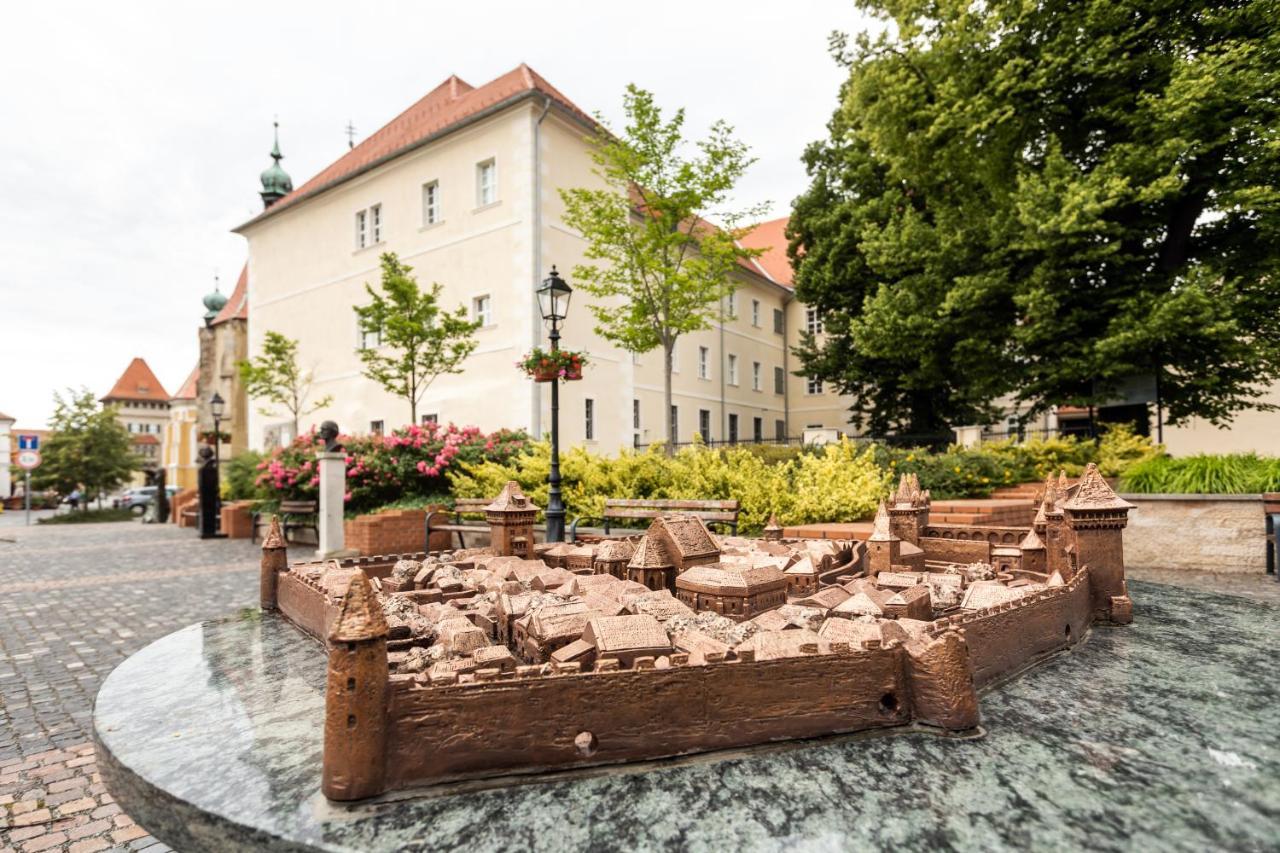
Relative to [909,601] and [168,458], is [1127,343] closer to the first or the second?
[909,601]

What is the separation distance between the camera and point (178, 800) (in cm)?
192

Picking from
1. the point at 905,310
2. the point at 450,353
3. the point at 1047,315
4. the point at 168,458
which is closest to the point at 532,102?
the point at 450,353

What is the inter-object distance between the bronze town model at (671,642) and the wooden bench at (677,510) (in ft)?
9.77

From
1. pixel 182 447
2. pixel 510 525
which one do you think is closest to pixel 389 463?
pixel 510 525

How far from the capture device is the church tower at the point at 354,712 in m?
1.82

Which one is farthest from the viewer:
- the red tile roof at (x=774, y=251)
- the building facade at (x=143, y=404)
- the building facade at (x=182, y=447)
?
the building facade at (x=143, y=404)

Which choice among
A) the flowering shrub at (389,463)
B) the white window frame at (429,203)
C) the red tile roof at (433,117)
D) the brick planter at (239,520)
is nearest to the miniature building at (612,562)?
the flowering shrub at (389,463)

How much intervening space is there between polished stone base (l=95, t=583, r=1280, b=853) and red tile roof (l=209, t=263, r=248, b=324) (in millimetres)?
40319

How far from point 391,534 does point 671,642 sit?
33.6 ft

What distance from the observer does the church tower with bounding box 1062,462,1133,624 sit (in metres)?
3.55

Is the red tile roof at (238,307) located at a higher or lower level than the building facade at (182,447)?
higher

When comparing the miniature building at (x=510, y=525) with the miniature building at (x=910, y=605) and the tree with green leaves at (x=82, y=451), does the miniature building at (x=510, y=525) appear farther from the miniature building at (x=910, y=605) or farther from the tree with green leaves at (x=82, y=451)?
the tree with green leaves at (x=82, y=451)

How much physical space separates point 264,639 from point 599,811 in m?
2.91

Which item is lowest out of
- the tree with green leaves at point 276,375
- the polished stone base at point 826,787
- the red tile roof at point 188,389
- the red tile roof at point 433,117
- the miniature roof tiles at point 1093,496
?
the polished stone base at point 826,787
